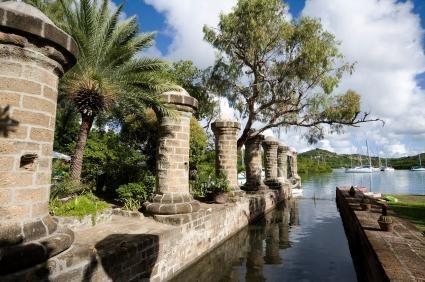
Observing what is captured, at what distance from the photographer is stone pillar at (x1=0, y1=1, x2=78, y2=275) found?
3854 millimetres

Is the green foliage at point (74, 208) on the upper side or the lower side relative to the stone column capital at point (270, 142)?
lower

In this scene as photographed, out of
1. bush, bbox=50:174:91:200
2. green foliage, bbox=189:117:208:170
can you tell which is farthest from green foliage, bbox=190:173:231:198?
bush, bbox=50:174:91:200

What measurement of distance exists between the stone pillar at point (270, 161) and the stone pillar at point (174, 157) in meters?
12.3

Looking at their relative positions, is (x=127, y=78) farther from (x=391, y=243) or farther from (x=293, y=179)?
(x=293, y=179)

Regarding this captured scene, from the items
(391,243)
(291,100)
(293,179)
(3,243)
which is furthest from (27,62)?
(293,179)

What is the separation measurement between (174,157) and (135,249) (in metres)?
3.34

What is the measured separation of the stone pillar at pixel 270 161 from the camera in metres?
20.4

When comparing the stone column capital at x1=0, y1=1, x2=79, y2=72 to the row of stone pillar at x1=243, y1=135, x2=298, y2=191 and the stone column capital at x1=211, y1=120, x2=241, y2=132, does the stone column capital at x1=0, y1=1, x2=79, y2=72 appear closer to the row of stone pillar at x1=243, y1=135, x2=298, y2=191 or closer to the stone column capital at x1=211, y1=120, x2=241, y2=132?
the stone column capital at x1=211, y1=120, x2=241, y2=132

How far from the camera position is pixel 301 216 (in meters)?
15.6

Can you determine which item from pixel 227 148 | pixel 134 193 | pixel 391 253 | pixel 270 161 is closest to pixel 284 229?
pixel 227 148

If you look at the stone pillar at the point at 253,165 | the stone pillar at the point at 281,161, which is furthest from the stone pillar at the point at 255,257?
the stone pillar at the point at 281,161

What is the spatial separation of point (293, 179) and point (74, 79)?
970 inches

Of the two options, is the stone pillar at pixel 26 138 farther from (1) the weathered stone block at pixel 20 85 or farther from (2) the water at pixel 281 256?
(2) the water at pixel 281 256

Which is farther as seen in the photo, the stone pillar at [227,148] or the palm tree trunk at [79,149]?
A: the stone pillar at [227,148]
